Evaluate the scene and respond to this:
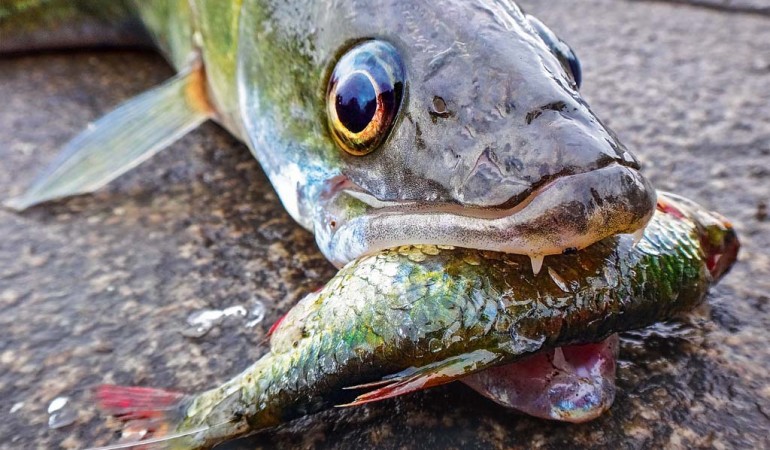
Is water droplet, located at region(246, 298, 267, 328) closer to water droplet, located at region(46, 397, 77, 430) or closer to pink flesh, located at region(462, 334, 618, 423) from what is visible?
water droplet, located at region(46, 397, 77, 430)

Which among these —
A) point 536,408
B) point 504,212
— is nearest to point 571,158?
point 504,212

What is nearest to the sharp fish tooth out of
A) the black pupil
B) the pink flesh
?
the pink flesh

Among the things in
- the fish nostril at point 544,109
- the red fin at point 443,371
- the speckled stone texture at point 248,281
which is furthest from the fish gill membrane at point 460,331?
the fish nostril at point 544,109

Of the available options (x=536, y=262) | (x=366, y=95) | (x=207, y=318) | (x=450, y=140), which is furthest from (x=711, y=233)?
(x=207, y=318)

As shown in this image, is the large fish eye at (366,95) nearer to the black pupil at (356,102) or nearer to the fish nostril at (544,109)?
the black pupil at (356,102)

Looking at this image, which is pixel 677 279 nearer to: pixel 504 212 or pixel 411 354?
pixel 504 212
